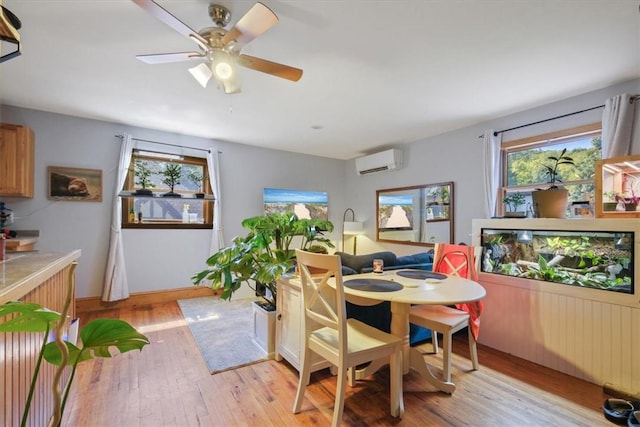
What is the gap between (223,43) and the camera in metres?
1.81

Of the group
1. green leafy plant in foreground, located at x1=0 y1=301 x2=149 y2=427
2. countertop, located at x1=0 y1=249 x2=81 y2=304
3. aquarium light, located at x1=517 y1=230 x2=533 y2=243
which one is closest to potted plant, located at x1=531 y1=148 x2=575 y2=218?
aquarium light, located at x1=517 y1=230 x2=533 y2=243

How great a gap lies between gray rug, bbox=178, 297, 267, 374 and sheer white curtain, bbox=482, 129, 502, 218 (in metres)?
2.99

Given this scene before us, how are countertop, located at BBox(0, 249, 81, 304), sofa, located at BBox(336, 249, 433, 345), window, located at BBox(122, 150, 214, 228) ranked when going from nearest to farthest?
countertop, located at BBox(0, 249, 81, 304), sofa, located at BBox(336, 249, 433, 345), window, located at BBox(122, 150, 214, 228)

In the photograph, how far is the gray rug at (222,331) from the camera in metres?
2.52

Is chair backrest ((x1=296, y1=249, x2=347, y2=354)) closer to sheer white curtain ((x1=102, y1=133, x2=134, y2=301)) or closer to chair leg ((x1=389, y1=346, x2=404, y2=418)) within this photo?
chair leg ((x1=389, y1=346, x2=404, y2=418))

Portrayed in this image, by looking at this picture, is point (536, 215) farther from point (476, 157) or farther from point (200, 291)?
point (200, 291)

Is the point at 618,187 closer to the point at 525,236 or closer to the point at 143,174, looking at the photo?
the point at 525,236

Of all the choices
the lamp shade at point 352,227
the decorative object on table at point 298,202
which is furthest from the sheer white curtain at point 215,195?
the lamp shade at point 352,227

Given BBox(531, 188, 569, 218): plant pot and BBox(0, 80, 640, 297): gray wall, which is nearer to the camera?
BBox(531, 188, 569, 218): plant pot

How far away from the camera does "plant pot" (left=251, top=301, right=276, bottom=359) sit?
2.58m

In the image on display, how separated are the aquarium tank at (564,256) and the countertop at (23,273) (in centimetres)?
328

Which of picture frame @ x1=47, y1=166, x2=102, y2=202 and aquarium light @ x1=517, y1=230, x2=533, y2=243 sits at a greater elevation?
picture frame @ x1=47, y1=166, x2=102, y2=202

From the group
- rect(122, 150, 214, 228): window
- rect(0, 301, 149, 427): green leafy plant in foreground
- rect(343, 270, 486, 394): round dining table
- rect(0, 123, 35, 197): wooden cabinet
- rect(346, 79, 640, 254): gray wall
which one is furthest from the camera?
rect(122, 150, 214, 228): window

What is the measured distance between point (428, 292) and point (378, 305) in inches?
29.6
